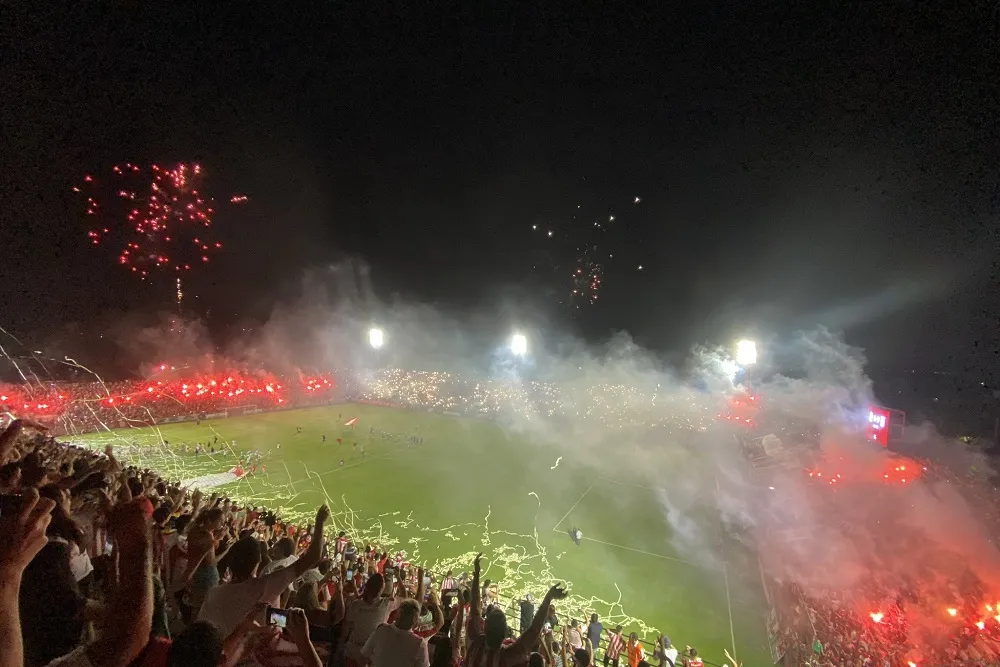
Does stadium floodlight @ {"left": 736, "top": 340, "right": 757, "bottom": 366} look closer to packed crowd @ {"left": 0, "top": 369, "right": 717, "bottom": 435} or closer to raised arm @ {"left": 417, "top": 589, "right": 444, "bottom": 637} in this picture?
packed crowd @ {"left": 0, "top": 369, "right": 717, "bottom": 435}

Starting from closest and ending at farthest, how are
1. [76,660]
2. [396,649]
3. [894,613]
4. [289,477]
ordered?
[76,660], [396,649], [894,613], [289,477]

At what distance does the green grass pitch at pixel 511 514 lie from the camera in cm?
1323

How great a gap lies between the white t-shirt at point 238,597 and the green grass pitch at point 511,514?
787 centimetres

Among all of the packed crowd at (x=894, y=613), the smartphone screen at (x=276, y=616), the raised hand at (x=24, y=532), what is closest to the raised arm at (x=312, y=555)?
the smartphone screen at (x=276, y=616)

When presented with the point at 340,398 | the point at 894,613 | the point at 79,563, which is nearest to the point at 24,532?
the point at 79,563

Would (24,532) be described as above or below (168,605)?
above

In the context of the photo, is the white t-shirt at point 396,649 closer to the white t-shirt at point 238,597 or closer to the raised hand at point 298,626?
the white t-shirt at point 238,597

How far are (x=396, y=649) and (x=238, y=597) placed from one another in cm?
100

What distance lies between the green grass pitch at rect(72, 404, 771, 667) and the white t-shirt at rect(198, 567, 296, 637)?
25.8ft

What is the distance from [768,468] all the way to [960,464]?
34.9 feet

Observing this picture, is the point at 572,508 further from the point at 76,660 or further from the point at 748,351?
the point at 76,660

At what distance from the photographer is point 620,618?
1257 centimetres

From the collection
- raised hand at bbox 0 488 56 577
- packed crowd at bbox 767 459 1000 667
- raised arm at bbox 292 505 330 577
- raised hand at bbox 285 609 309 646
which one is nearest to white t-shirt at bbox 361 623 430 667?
raised arm at bbox 292 505 330 577

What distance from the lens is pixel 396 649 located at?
9.37ft
